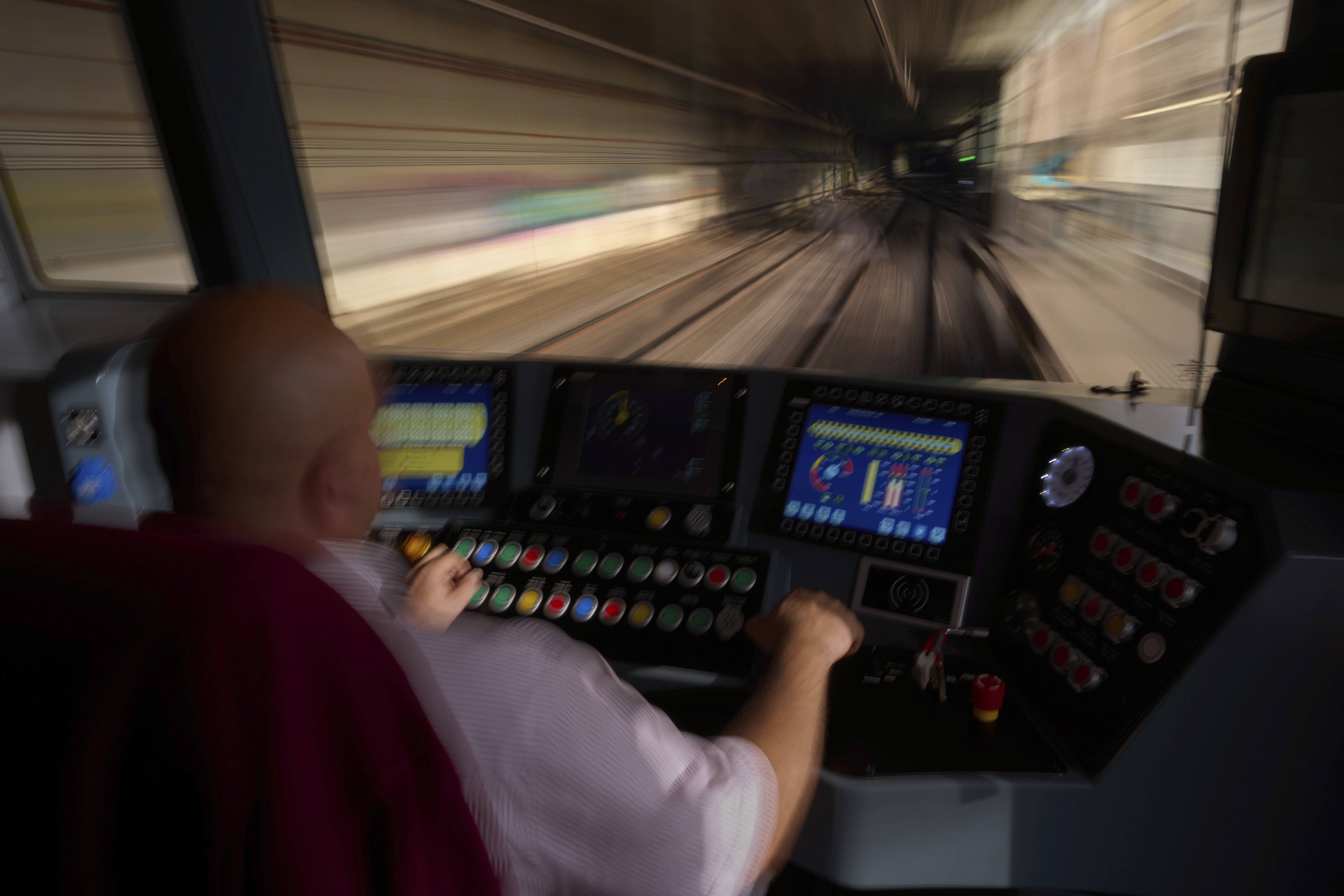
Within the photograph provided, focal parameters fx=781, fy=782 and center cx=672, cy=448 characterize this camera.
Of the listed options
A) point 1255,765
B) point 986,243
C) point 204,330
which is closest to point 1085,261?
point 986,243

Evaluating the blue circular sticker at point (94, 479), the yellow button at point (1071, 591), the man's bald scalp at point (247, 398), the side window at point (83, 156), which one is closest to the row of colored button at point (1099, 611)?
the yellow button at point (1071, 591)

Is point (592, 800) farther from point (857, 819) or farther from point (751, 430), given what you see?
point (751, 430)

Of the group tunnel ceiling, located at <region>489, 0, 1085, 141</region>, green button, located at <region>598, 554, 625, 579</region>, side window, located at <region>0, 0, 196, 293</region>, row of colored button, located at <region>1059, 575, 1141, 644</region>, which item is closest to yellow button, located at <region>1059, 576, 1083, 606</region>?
row of colored button, located at <region>1059, 575, 1141, 644</region>

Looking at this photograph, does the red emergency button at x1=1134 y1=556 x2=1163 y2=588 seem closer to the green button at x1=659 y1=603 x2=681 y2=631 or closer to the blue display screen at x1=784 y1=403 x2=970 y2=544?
the blue display screen at x1=784 y1=403 x2=970 y2=544

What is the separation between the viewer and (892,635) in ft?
4.01

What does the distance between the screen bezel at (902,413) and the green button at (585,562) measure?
281 mm

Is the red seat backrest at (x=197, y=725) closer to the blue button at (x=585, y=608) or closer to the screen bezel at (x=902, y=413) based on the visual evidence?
the blue button at (x=585, y=608)

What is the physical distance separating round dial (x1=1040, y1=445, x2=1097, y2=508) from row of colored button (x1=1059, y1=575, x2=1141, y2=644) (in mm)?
124

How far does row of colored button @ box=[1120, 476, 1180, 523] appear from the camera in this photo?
3.09ft

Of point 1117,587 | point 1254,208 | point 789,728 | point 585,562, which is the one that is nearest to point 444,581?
point 585,562

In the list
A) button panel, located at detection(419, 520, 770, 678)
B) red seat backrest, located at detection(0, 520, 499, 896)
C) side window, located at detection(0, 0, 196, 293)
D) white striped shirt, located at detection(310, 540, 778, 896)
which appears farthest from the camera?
side window, located at detection(0, 0, 196, 293)

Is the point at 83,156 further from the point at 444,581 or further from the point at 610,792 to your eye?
the point at 610,792

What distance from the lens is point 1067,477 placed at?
1.12 m

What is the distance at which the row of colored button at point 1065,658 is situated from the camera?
0.95 meters
